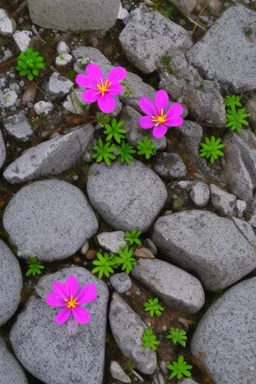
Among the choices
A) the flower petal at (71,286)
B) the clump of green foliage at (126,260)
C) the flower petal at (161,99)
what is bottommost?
the flower petal at (71,286)

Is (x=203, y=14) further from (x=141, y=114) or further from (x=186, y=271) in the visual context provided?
(x=186, y=271)

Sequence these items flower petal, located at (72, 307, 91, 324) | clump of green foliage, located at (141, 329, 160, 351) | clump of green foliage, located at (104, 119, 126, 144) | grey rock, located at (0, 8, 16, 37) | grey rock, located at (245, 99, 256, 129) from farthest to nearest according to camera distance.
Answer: grey rock, located at (245, 99, 256, 129), grey rock, located at (0, 8, 16, 37), clump of green foliage, located at (104, 119, 126, 144), clump of green foliage, located at (141, 329, 160, 351), flower petal, located at (72, 307, 91, 324)

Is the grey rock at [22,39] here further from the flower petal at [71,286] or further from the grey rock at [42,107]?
the flower petal at [71,286]

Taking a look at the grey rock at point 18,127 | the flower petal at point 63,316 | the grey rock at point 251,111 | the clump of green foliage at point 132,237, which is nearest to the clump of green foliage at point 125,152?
the clump of green foliage at point 132,237

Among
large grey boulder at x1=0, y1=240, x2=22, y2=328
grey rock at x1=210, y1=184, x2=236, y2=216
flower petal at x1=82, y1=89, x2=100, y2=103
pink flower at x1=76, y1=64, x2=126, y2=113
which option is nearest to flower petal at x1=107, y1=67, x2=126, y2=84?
pink flower at x1=76, y1=64, x2=126, y2=113

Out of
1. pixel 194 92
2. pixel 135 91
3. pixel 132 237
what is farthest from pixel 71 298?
pixel 194 92

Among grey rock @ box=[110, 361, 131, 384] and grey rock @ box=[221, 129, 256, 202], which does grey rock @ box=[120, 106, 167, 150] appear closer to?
grey rock @ box=[221, 129, 256, 202]
